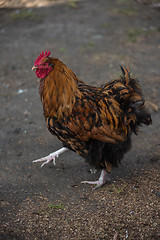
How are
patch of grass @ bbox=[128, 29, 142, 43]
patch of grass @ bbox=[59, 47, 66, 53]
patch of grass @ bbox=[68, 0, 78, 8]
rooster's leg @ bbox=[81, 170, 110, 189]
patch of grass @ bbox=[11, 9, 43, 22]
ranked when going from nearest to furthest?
rooster's leg @ bbox=[81, 170, 110, 189]
patch of grass @ bbox=[59, 47, 66, 53]
patch of grass @ bbox=[128, 29, 142, 43]
patch of grass @ bbox=[11, 9, 43, 22]
patch of grass @ bbox=[68, 0, 78, 8]

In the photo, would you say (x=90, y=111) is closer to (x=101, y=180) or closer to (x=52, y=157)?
(x=101, y=180)

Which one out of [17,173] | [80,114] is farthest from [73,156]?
[80,114]

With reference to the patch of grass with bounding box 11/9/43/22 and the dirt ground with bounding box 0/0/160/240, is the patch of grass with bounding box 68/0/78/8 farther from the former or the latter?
the patch of grass with bounding box 11/9/43/22

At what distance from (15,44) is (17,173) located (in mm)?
5219

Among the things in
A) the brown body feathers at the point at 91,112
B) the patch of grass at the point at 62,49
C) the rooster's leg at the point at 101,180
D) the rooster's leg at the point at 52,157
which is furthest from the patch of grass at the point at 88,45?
the rooster's leg at the point at 101,180

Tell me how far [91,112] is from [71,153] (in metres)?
1.38

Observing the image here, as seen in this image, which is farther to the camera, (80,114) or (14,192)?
(14,192)

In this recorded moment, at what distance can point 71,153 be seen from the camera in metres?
4.99

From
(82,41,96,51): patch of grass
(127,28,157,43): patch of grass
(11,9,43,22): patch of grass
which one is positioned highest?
(11,9,43,22): patch of grass

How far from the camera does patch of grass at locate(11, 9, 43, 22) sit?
399 inches

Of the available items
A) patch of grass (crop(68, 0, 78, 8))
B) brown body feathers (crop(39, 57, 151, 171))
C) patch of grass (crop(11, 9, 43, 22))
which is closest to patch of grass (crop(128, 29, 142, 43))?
patch of grass (crop(68, 0, 78, 8))

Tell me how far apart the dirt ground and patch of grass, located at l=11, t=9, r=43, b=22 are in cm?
3

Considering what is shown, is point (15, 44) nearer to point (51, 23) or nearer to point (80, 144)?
point (51, 23)

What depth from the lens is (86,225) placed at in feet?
11.5
